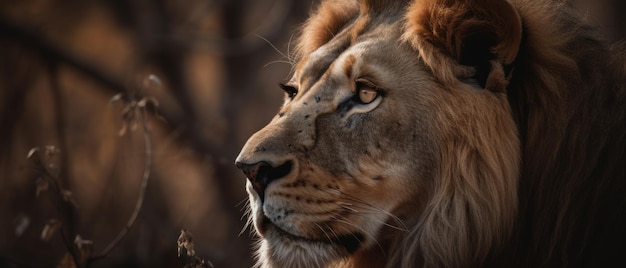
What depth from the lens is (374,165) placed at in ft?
9.96

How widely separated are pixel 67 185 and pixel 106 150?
6.52ft

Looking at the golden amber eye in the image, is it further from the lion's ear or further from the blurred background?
the blurred background

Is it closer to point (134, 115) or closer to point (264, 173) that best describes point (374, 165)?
point (264, 173)

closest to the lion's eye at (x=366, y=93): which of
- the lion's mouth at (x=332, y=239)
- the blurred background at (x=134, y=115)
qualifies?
the lion's mouth at (x=332, y=239)

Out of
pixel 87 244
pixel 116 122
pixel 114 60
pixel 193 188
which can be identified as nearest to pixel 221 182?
pixel 193 188

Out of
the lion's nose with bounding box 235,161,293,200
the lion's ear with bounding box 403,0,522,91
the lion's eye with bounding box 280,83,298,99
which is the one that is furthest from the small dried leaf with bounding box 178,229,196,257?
the lion's ear with bounding box 403,0,522,91

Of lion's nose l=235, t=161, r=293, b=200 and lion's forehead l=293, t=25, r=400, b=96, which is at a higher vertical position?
lion's forehead l=293, t=25, r=400, b=96

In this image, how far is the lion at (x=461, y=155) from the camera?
3004 mm

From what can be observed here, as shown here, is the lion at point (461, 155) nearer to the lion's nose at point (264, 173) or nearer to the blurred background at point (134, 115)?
the lion's nose at point (264, 173)

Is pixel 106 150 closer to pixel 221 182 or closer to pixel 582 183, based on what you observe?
pixel 221 182

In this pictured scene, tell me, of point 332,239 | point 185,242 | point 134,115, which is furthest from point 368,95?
point 134,115

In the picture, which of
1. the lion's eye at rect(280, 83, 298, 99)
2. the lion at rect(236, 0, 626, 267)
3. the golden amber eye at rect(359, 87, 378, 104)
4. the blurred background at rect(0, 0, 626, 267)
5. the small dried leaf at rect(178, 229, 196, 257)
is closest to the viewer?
the lion at rect(236, 0, 626, 267)

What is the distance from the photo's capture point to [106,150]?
8.20 metres

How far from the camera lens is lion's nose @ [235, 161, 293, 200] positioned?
118 inches
